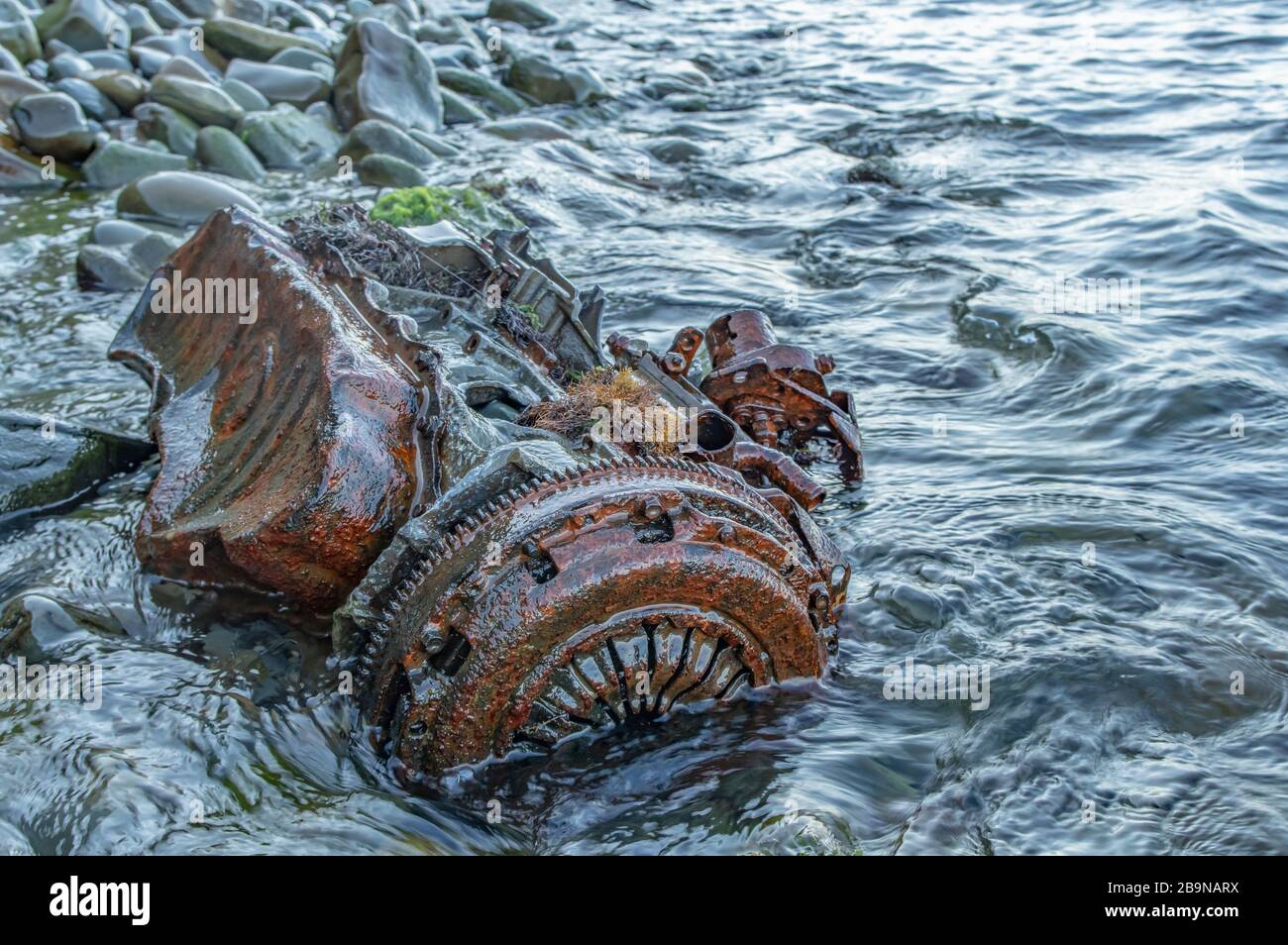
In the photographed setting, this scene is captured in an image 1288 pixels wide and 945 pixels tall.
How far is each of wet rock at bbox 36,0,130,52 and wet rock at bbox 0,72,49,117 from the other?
1.86 metres

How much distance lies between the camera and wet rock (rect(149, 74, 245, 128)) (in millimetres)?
11992

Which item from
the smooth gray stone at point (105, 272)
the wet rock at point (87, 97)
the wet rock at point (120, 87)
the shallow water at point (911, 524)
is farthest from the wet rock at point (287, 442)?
the wet rock at point (120, 87)

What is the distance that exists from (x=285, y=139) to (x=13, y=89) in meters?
2.47

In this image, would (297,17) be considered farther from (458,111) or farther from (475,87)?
(458,111)

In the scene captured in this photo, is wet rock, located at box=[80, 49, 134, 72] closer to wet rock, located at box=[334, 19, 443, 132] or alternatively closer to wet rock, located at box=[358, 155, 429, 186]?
wet rock, located at box=[334, 19, 443, 132]

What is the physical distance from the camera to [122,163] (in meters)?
10.9

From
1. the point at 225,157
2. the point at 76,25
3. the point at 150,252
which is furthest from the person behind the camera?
the point at 76,25

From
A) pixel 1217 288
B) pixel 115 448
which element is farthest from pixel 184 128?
pixel 1217 288

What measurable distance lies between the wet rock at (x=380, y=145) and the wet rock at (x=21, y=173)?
272 cm

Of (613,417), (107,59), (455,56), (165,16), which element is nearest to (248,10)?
(165,16)

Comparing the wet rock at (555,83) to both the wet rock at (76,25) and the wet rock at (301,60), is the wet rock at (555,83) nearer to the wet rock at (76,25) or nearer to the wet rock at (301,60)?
the wet rock at (301,60)

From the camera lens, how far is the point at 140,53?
12.9 meters
